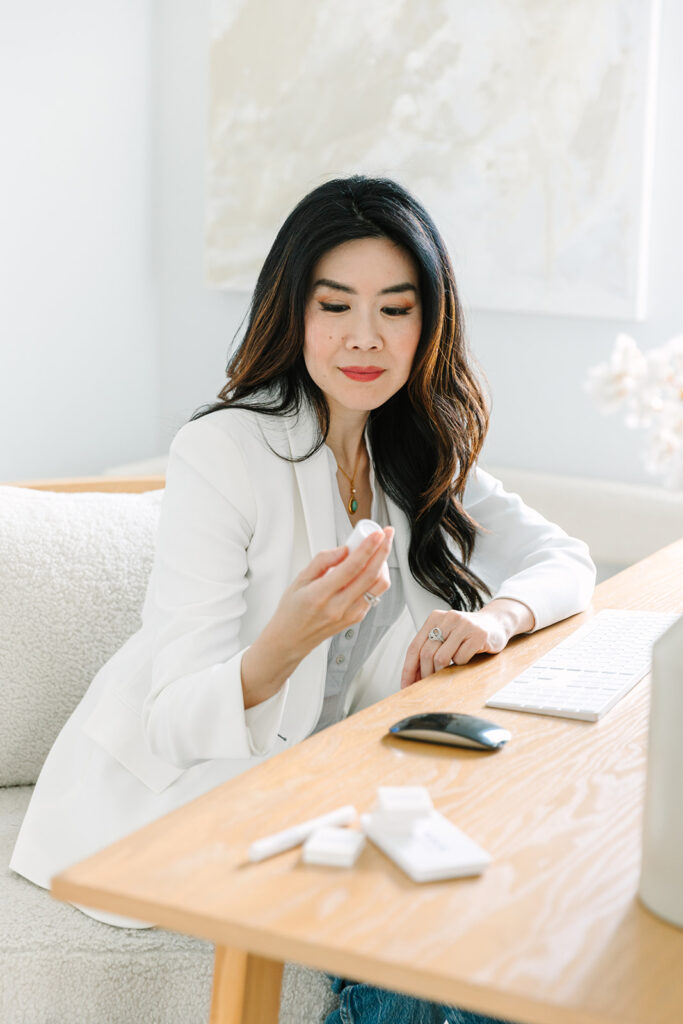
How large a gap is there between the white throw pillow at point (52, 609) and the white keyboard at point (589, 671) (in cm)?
67

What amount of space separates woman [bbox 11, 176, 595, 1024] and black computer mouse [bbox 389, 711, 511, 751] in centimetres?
16

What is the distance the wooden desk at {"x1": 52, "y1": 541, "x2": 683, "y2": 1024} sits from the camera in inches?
25.1

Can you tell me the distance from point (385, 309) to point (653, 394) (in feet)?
2.45

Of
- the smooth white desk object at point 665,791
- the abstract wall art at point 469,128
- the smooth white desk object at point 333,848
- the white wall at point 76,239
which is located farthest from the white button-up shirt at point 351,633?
the white wall at point 76,239

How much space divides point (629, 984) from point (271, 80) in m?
3.01

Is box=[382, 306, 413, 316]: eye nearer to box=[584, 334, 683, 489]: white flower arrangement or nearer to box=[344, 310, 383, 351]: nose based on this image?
box=[344, 310, 383, 351]: nose

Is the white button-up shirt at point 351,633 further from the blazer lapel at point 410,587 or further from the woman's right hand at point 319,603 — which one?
the woman's right hand at point 319,603

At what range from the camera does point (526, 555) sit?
1615mm

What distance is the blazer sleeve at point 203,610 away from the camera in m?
1.13

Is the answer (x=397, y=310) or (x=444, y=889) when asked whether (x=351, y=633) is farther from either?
(x=444, y=889)

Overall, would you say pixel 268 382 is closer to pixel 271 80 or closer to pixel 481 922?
pixel 481 922

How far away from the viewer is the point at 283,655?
1068mm

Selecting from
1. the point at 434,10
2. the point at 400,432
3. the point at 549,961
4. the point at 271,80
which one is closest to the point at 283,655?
the point at 549,961

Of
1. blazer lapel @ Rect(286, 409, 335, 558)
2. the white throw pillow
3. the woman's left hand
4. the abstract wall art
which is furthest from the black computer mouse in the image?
the abstract wall art
